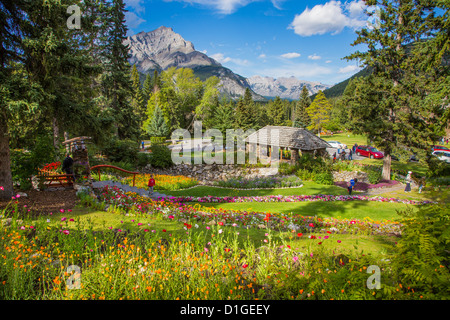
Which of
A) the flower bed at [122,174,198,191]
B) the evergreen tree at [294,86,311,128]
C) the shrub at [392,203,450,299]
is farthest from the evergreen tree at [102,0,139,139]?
the evergreen tree at [294,86,311,128]

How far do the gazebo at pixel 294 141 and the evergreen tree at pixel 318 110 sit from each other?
32020 mm

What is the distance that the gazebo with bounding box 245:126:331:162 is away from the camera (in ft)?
76.5

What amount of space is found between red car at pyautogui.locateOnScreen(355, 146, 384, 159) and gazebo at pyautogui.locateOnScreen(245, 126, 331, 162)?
936 cm

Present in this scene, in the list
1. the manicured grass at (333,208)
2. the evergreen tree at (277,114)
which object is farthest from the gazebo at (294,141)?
the evergreen tree at (277,114)

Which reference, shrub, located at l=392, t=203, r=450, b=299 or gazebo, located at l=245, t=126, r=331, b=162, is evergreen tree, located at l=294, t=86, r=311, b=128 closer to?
gazebo, located at l=245, t=126, r=331, b=162

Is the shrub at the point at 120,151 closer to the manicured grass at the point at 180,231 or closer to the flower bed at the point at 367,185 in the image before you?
the manicured grass at the point at 180,231

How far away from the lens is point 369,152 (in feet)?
102

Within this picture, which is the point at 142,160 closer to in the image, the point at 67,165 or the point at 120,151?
the point at 120,151

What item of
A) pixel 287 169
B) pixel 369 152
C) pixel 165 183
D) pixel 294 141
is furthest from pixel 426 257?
pixel 369 152

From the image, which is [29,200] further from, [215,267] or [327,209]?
[327,209]

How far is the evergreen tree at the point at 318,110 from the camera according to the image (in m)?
54.5

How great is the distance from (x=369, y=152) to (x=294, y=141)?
14.3 metres

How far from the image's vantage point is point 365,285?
3.07 metres
